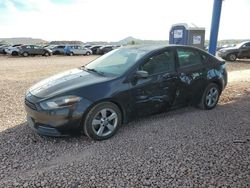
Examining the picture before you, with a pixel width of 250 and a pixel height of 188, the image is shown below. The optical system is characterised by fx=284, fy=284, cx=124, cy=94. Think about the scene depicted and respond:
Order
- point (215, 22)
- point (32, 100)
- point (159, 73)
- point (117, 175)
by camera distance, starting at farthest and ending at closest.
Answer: point (215, 22)
point (159, 73)
point (32, 100)
point (117, 175)

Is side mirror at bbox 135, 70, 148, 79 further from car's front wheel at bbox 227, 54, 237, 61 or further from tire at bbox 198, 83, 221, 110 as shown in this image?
car's front wheel at bbox 227, 54, 237, 61

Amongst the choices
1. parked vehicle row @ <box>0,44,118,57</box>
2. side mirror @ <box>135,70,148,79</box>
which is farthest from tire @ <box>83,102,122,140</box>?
parked vehicle row @ <box>0,44,118,57</box>

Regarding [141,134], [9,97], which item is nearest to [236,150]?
[141,134]

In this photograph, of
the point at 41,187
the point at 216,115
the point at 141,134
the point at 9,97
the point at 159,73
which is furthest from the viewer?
the point at 9,97

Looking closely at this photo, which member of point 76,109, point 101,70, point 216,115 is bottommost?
point 216,115

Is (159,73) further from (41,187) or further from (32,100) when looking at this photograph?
(41,187)

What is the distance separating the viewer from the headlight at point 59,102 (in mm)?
4312

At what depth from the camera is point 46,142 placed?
452 centimetres

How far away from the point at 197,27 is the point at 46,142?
27.9 feet

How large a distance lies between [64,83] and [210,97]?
3.28 metres

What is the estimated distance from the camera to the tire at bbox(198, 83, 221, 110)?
6135 mm

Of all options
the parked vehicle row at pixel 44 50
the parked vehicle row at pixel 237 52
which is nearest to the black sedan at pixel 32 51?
the parked vehicle row at pixel 44 50

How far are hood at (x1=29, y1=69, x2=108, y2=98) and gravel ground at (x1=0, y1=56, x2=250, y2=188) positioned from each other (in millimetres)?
761

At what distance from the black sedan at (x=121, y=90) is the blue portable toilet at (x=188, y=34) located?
504 centimetres
